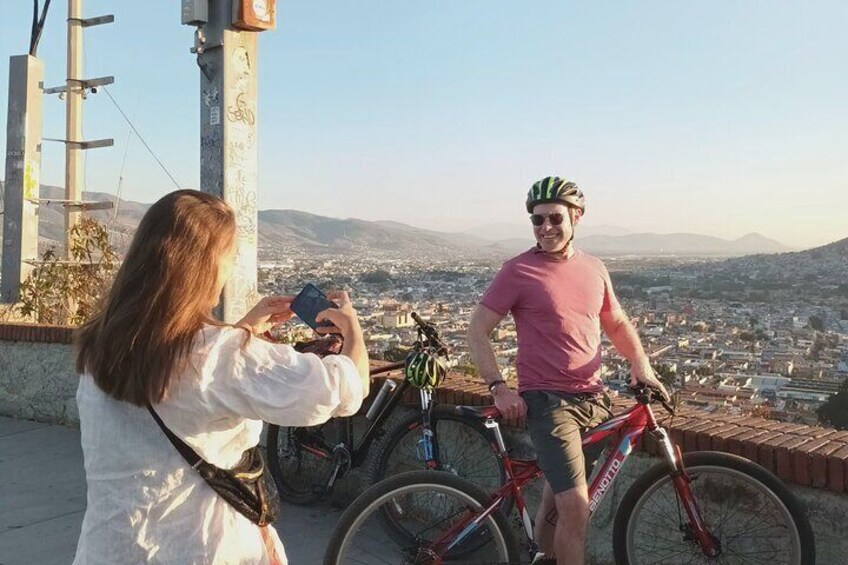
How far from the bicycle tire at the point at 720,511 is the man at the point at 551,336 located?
0.31 metres

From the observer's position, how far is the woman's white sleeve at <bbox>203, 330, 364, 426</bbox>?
1793 millimetres

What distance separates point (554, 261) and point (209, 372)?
1.83 m

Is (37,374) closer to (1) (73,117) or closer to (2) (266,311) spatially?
(1) (73,117)

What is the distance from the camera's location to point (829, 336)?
8.91 metres

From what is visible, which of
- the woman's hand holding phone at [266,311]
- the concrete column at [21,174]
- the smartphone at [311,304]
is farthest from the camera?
the concrete column at [21,174]

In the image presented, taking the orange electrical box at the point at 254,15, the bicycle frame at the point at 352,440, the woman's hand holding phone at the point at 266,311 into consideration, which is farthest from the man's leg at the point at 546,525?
the orange electrical box at the point at 254,15

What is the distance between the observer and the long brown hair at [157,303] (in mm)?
1748

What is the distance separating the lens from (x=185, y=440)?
1.81m

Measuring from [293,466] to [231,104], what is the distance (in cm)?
230

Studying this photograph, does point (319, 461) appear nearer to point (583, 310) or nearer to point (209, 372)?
point (583, 310)

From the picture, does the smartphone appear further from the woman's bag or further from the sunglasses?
the sunglasses

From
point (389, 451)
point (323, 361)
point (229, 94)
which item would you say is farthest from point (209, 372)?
point (229, 94)

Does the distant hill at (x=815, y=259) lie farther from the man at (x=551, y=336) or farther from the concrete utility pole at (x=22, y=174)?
the man at (x=551, y=336)

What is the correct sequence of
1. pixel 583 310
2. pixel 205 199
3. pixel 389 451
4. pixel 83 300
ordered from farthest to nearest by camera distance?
pixel 83 300 < pixel 389 451 < pixel 583 310 < pixel 205 199
